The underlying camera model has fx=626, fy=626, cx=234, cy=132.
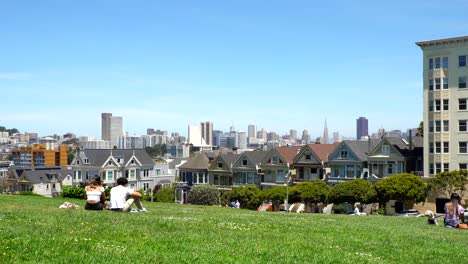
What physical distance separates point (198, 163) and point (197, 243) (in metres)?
87.4

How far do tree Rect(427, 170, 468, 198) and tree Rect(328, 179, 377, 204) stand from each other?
670 cm

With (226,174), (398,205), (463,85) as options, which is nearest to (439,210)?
(398,205)

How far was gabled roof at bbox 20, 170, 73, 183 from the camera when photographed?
122m

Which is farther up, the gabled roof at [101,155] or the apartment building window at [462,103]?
the apartment building window at [462,103]

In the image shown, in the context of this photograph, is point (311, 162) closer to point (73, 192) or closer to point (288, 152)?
point (288, 152)

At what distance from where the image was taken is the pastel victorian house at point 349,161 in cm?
8262

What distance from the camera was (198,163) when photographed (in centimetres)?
10194

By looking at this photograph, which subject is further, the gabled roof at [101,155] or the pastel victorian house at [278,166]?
the gabled roof at [101,155]

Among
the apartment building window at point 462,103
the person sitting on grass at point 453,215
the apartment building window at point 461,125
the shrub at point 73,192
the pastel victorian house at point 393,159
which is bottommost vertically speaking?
the shrub at point 73,192

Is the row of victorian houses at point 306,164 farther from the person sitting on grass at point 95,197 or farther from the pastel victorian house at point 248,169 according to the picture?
the person sitting on grass at point 95,197

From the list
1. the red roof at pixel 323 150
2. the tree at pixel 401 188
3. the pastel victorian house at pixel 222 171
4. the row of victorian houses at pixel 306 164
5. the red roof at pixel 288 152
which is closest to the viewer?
the tree at pixel 401 188

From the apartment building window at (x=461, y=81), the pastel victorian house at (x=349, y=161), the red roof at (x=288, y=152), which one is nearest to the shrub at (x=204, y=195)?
the red roof at (x=288, y=152)

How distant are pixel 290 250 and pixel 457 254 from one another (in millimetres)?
4659

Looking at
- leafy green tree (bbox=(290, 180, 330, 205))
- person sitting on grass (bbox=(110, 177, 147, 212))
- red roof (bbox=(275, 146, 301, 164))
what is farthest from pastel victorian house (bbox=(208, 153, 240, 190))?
person sitting on grass (bbox=(110, 177, 147, 212))
